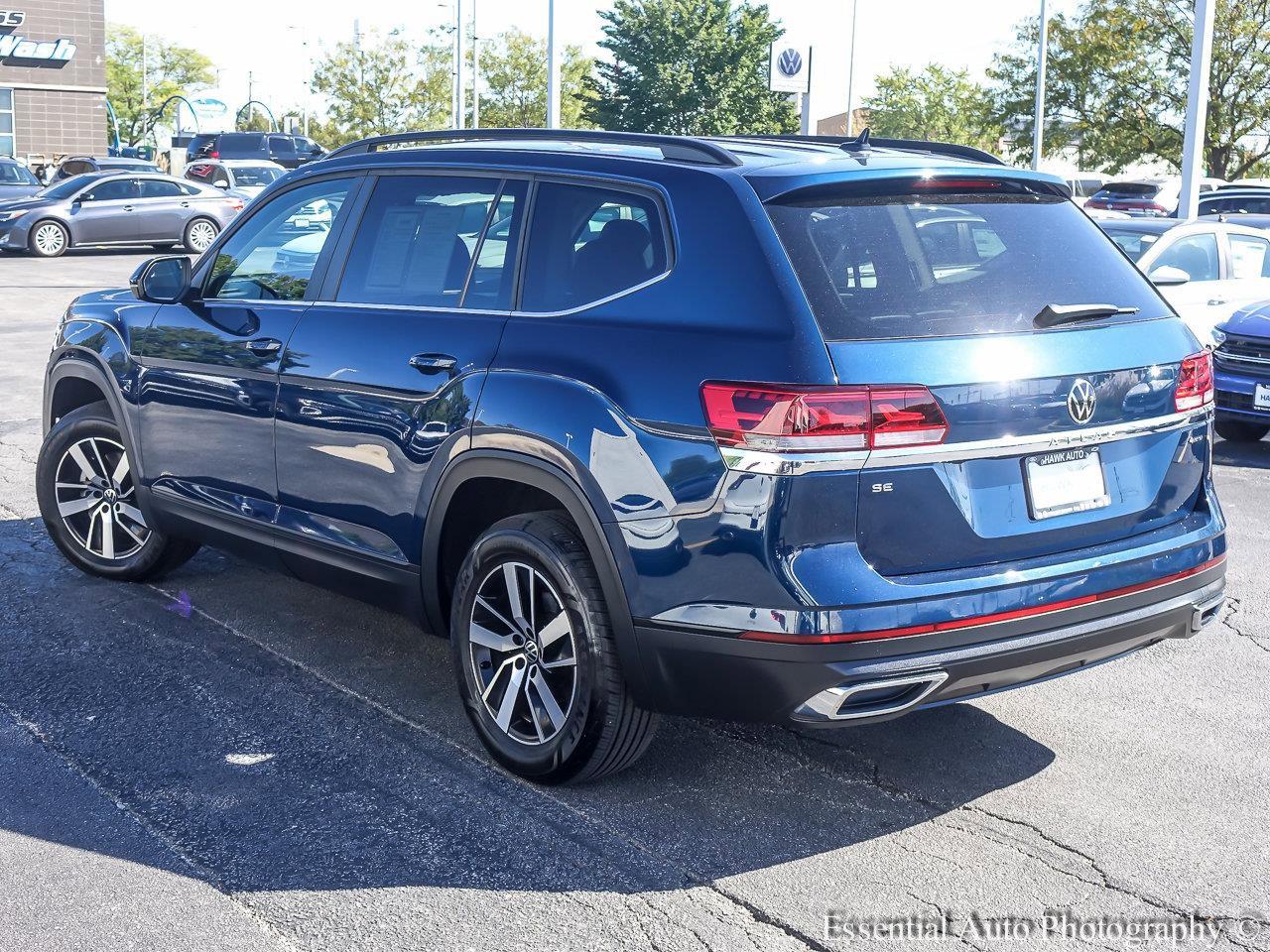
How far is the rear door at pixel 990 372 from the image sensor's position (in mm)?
3553

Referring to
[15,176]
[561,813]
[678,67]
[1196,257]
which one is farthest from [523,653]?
[678,67]

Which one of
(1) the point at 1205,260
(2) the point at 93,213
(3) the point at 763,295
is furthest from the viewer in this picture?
(2) the point at 93,213

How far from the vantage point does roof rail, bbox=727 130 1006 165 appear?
14.8 feet

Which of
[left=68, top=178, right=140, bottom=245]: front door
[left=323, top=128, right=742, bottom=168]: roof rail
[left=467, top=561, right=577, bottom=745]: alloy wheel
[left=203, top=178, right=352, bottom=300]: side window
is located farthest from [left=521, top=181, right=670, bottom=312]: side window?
[left=68, top=178, right=140, bottom=245]: front door

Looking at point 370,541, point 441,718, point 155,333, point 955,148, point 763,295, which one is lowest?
point 441,718

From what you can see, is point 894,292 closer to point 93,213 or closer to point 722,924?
point 722,924

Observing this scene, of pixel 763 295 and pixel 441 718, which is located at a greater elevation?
pixel 763 295

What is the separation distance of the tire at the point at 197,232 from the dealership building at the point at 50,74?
29.7 metres

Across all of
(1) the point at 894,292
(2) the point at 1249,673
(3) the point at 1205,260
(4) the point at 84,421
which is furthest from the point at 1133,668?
(3) the point at 1205,260

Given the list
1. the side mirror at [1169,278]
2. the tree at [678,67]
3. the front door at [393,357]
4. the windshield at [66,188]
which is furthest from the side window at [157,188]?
the tree at [678,67]

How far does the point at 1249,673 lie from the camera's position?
5.33 meters

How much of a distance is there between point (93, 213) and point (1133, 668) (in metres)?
25.5

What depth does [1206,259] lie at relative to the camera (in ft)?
39.2

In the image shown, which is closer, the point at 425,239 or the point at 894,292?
the point at 894,292
